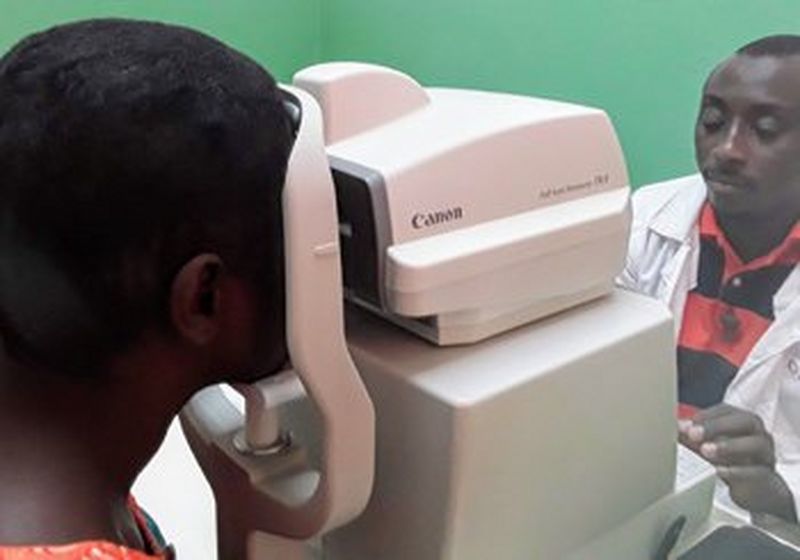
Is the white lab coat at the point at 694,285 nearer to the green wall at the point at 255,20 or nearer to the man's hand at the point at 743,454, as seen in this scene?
the man's hand at the point at 743,454

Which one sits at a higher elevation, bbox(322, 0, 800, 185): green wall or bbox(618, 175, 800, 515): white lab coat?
bbox(322, 0, 800, 185): green wall

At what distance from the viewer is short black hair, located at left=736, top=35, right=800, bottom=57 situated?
104 centimetres

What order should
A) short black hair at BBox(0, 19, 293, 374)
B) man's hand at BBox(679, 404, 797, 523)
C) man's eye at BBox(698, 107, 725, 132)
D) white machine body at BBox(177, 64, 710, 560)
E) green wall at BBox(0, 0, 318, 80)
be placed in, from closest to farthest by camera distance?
short black hair at BBox(0, 19, 293, 374), white machine body at BBox(177, 64, 710, 560), man's hand at BBox(679, 404, 797, 523), man's eye at BBox(698, 107, 725, 132), green wall at BBox(0, 0, 318, 80)

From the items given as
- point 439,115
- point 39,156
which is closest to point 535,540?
point 439,115

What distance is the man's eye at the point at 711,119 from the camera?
1.12 m

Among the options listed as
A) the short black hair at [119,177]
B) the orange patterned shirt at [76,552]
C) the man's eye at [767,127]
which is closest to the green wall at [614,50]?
the man's eye at [767,127]

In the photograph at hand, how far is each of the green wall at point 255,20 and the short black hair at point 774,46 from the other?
3.49ft

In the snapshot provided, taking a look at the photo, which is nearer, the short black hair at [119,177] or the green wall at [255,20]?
the short black hair at [119,177]

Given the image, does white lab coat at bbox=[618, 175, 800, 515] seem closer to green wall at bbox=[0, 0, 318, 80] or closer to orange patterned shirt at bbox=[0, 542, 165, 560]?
orange patterned shirt at bbox=[0, 542, 165, 560]

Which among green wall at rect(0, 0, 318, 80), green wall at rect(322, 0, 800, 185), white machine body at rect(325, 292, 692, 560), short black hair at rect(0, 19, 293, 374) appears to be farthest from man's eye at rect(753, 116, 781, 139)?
green wall at rect(0, 0, 318, 80)

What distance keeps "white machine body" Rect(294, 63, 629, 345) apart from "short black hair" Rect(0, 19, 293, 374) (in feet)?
0.37

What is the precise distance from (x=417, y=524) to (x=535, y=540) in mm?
99

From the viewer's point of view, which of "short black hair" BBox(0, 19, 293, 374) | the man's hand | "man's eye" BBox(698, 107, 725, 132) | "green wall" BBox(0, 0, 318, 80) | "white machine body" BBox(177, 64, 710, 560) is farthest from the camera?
"green wall" BBox(0, 0, 318, 80)

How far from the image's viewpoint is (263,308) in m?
0.55
